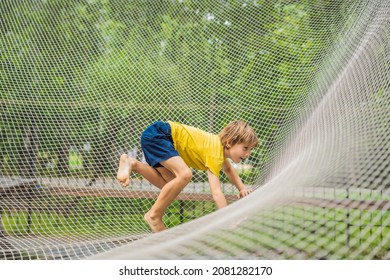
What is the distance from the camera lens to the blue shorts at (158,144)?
1383 millimetres

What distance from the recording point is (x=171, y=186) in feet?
4.39

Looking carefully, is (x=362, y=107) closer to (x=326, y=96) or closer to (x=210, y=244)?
(x=326, y=96)

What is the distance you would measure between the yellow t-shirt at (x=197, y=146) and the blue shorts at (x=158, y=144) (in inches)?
1.1

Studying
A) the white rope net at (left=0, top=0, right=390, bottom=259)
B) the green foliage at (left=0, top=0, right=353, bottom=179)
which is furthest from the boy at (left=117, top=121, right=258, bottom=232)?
the green foliage at (left=0, top=0, right=353, bottom=179)

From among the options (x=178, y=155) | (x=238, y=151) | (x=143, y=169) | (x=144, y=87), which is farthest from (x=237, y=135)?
(x=144, y=87)

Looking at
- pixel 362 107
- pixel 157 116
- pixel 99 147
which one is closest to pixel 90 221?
pixel 99 147

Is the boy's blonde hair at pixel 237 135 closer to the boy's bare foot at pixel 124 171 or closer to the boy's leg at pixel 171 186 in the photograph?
the boy's leg at pixel 171 186

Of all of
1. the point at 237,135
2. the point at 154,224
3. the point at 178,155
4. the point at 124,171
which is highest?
the point at 237,135

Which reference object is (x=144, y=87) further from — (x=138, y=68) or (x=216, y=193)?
(x=216, y=193)

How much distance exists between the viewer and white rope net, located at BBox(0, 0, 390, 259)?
68.5 inches

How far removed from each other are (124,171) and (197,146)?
0.25m

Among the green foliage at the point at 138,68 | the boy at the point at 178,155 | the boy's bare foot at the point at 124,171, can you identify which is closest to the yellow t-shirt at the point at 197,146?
the boy at the point at 178,155

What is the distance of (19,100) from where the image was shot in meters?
2.18

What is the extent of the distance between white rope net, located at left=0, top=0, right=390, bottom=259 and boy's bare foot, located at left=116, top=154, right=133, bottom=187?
9.6 inches
